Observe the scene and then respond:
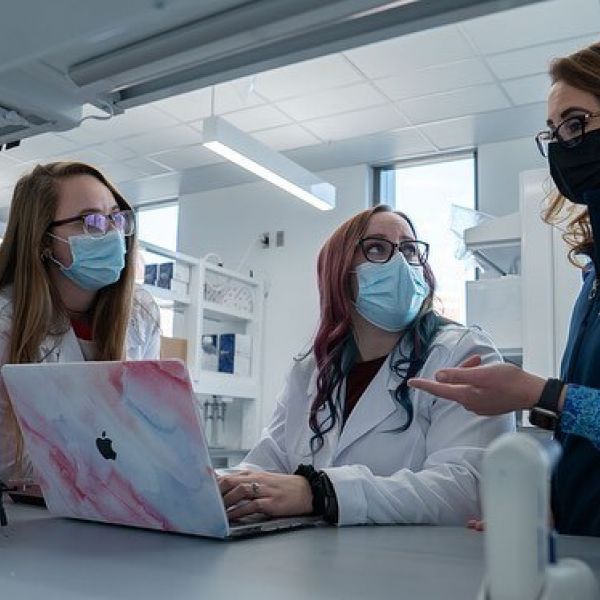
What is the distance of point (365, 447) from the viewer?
1262mm

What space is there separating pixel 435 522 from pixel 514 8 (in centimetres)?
68

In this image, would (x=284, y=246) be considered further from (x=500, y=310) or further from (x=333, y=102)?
(x=500, y=310)

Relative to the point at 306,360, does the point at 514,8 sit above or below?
above

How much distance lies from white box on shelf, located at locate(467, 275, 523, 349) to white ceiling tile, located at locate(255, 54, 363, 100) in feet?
4.65

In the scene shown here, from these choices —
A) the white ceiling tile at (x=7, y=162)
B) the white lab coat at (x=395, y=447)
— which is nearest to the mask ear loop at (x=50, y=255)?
the white lab coat at (x=395, y=447)

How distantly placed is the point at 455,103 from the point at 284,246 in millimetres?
1817

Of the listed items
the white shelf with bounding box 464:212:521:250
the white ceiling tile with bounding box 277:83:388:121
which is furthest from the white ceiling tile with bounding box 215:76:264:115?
the white shelf with bounding box 464:212:521:250

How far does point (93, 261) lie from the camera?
58.5 inches

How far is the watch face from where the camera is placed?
3.17 ft

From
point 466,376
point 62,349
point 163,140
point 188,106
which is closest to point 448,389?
point 466,376

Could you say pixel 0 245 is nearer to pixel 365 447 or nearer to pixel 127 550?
pixel 365 447

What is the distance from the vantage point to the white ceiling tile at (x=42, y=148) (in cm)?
475

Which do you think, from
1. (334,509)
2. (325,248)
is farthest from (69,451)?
(325,248)

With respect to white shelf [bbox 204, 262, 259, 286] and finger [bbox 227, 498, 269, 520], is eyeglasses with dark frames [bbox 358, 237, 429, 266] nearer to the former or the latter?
finger [bbox 227, 498, 269, 520]
